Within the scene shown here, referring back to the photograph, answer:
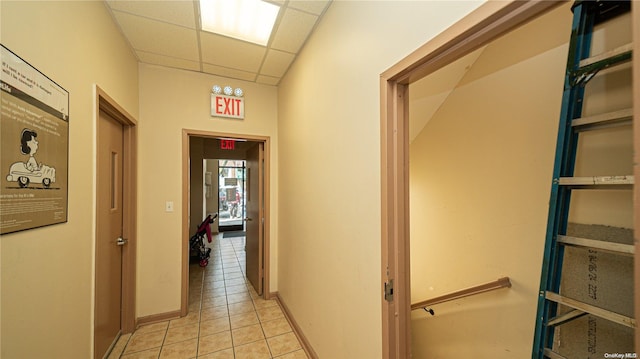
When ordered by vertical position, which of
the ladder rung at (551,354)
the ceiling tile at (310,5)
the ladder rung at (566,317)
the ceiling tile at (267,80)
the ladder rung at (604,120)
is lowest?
the ladder rung at (551,354)

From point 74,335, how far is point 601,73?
10.0 feet

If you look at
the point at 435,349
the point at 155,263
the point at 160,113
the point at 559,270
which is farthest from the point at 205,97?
the point at 435,349

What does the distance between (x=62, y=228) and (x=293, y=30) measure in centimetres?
209

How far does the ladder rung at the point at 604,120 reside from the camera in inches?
36.5

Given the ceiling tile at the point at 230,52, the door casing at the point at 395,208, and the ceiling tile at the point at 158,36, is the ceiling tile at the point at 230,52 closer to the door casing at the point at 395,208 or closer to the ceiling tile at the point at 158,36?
the ceiling tile at the point at 158,36

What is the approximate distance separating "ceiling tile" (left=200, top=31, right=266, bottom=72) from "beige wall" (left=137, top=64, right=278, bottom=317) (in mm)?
420

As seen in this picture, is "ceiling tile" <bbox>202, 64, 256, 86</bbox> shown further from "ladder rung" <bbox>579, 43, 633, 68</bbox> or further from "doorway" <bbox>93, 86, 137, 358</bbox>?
"ladder rung" <bbox>579, 43, 633, 68</bbox>

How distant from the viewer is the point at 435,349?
7.28ft

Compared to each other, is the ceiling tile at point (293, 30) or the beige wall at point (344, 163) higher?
the ceiling tile at point (293, 30)

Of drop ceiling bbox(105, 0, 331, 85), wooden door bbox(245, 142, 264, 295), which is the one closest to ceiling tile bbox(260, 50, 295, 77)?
drop ceiling bbox(105, 0, 331, 85)

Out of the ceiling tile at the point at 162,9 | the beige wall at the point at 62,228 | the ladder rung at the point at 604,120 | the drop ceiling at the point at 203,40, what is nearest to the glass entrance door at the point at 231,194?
the drop ceiling at the point at 203,40

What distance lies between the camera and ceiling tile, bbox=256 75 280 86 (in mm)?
2906

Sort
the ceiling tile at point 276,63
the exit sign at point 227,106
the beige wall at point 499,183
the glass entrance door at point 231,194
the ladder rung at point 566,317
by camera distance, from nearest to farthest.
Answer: the ladder rung at point 566,317, the beige wall at point 499,183, the ceiling tile at point 276,63, the exit sign at point 227,106, the glass entrance door at point 231,194

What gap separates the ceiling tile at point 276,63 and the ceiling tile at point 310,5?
2.15 ft
